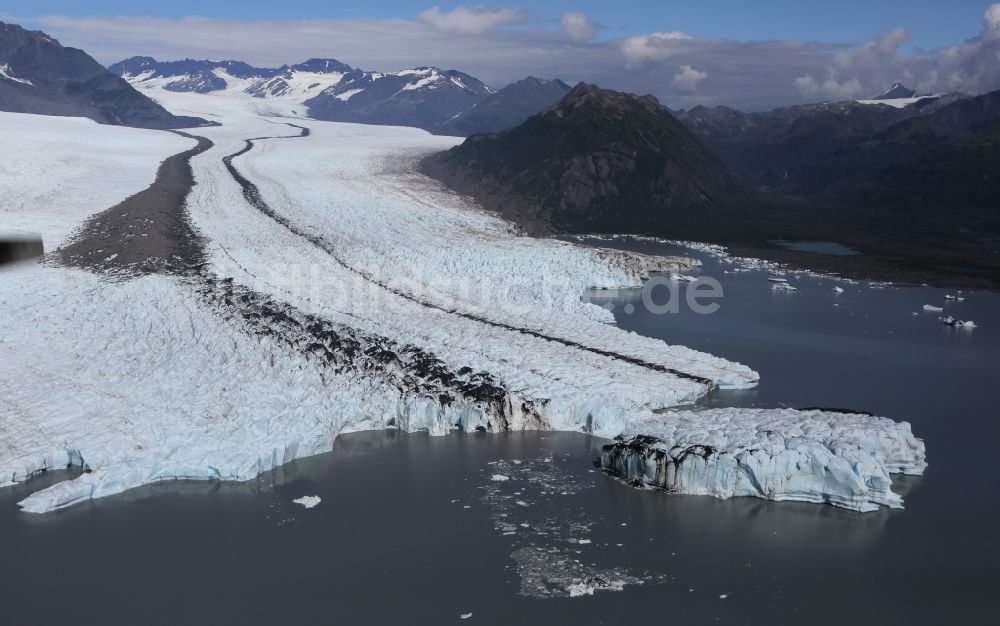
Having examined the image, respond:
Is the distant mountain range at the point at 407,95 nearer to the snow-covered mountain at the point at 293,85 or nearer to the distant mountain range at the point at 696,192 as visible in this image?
the snow-covered mountain at the point at 293,85

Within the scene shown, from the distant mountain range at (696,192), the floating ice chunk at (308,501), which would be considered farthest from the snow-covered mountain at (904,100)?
the floating ice chunk at (308,501)

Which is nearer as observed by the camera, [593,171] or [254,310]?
[254,310]

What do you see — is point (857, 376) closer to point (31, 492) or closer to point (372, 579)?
→ point (372, 579)

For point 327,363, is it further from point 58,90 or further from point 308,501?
point 58,90

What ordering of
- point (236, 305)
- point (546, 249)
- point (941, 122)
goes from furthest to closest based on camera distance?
point (941, 122)
point (546, 249)
point (236, 305)

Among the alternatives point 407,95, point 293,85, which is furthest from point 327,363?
point 293,85

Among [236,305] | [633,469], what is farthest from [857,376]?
[236,305]
